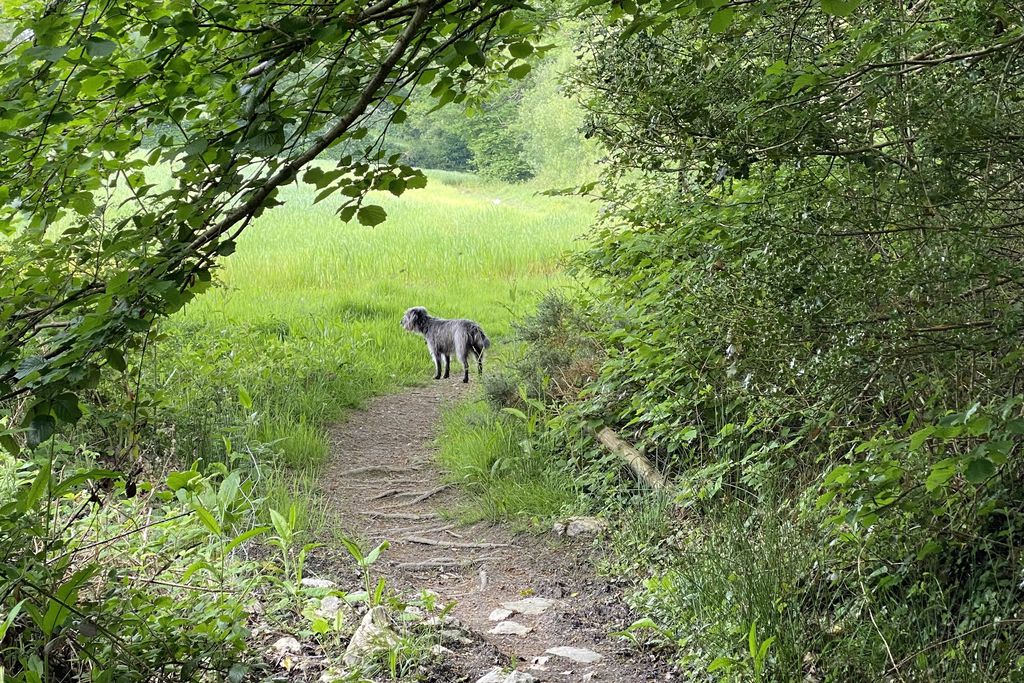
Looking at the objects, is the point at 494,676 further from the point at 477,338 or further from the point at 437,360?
the point at 437,360

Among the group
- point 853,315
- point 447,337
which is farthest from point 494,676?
point 447,337

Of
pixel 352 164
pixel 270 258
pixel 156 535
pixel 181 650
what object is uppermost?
pixel 352 164

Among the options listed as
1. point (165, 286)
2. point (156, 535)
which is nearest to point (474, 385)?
point (156, 535)

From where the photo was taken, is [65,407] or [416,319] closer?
[65,407]

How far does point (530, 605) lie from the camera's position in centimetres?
550

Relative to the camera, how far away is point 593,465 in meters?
6.88

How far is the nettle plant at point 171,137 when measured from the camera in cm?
239

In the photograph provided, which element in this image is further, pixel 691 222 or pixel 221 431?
pixel 221 431

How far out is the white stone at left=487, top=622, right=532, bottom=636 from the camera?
5035mm

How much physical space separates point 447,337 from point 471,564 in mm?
5205

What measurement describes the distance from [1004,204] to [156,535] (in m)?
4.37

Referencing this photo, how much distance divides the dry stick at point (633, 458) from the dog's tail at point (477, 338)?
13.0 feet

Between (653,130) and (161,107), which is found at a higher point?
(161,107)

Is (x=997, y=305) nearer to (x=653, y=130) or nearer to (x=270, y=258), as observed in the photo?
(x=653, y=130)
